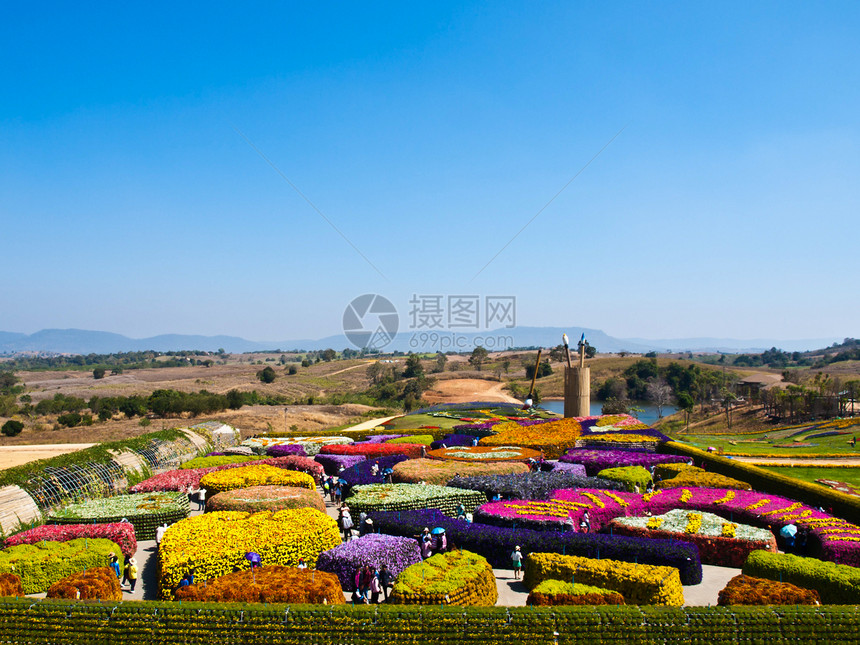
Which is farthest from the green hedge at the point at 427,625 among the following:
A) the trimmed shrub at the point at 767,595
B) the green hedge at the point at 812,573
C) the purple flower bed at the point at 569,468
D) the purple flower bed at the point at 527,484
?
the purple flower bed at the point at 569,468

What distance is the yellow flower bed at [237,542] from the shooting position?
15383 millimetres

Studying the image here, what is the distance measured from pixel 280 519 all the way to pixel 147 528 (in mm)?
6007

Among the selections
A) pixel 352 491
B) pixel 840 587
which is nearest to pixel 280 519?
pixel 352 491

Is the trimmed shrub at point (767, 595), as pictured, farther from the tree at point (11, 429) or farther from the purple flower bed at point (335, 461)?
the tree at point (11, 429)

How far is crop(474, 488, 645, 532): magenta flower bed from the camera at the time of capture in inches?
757

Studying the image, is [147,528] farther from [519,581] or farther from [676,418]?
[676,418]

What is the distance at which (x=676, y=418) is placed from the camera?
227ft

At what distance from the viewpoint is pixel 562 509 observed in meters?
20.1

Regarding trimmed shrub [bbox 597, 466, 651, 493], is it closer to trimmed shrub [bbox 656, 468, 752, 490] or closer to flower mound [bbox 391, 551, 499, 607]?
trimmed shrub [bbox 656, 468, 752, 490]

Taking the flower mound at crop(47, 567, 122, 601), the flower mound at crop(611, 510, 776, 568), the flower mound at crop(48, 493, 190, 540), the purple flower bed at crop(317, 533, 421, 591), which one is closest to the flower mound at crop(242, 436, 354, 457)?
the flower mound at crop(48, 493, 190, 540)

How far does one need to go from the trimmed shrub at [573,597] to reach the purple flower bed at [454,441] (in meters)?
21.1

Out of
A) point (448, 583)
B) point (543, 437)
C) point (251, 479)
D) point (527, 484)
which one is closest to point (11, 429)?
point (251, 479)

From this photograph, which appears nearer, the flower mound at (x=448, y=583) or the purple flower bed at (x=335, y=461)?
the flower mound at (x=448, y=583)

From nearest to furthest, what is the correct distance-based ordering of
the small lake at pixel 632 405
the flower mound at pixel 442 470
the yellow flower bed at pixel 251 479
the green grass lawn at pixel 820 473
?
the yellow flower bed at pixel 251 479
the flower mound at pixel 442 470
the green grass lawn at pixel 820 473
the small lake at pixel 632 405
